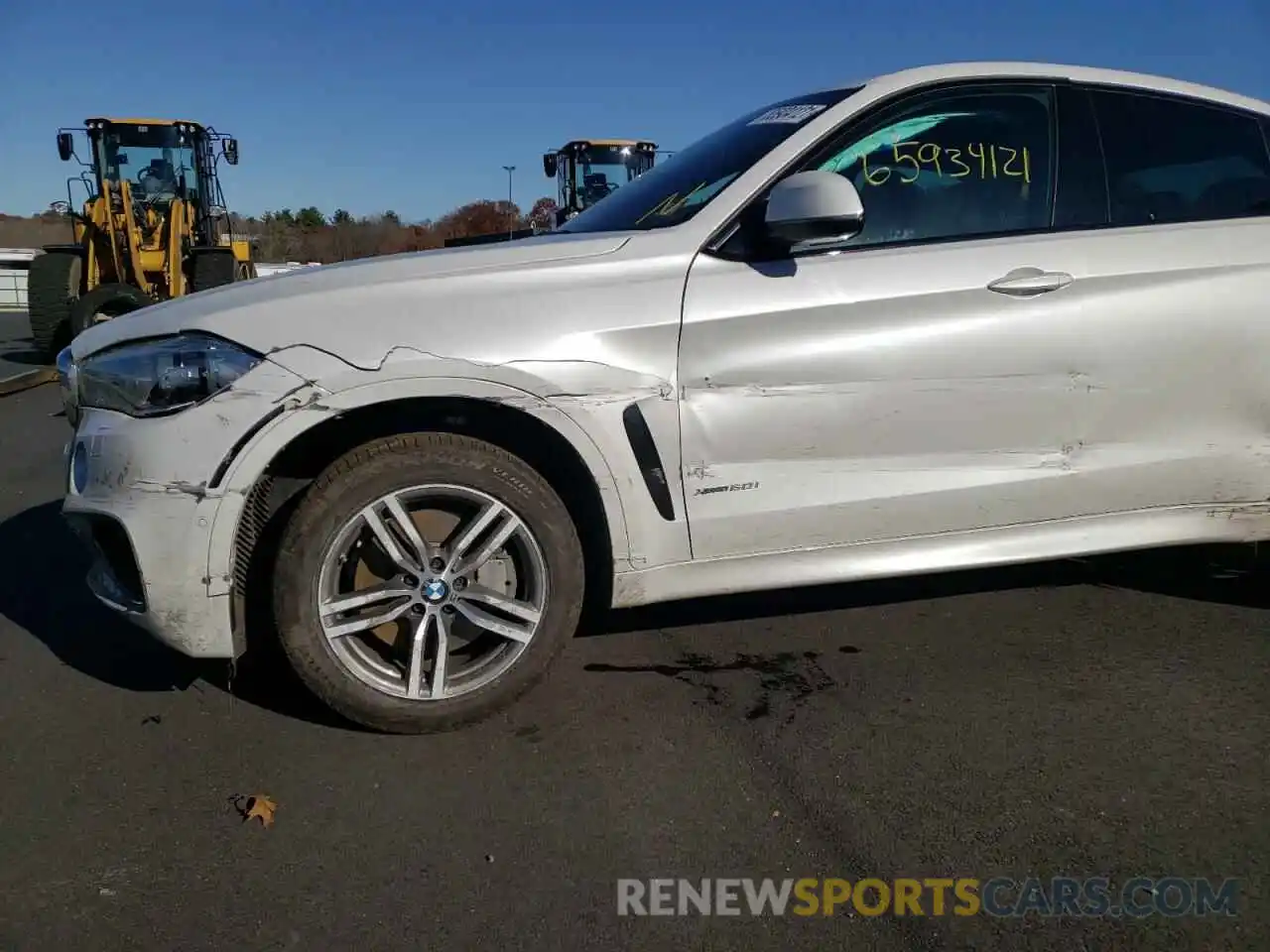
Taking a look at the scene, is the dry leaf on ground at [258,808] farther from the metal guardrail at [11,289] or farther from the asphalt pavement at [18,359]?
the metal guardrail at [11,289]

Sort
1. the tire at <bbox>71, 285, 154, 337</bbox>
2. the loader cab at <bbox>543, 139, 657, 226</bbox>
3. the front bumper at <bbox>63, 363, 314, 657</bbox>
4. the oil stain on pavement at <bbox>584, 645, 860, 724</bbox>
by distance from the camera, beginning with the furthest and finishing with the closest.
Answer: the loader cab at <bbox>543, 139, 657, 226</bbox> → the tire at <bbox>71, 285, 154, 337</bbox> → the oil stain on pavement at <bbox>584, 645, 860, 724</bbox> → the front bumper at <bbox>63, 363, 314, 657</bbox>

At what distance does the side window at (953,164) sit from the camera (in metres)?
3.09

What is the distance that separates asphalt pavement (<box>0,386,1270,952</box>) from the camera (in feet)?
6.82

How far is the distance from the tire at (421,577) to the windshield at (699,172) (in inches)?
36.7

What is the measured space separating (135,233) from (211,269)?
1.02 metres

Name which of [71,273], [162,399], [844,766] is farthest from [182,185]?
[844,766]

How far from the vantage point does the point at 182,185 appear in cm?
1448

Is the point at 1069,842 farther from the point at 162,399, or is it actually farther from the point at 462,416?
the point at 162,399

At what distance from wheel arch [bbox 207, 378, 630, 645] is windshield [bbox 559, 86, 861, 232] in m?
0.75

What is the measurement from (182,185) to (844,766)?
1474cm

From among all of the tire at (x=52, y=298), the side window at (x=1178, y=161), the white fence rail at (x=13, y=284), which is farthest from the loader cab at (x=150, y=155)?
the white fence rail at (x=13, y=284)

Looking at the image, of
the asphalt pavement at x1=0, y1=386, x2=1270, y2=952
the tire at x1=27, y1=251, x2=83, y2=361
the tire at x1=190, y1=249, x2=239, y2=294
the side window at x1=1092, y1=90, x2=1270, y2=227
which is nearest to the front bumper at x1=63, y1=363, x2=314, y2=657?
the asphalt pavement at x1=0, y1=386, x2=1270, y2=952

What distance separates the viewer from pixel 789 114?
3273 millimetres

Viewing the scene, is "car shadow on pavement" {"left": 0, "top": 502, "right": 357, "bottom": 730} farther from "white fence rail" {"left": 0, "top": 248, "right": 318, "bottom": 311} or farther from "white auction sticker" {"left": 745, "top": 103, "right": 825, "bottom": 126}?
"white fence rail" {"left": 0, "top": 248, "right": 318, "bottom": 311}
